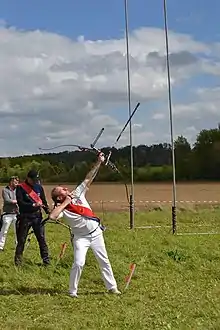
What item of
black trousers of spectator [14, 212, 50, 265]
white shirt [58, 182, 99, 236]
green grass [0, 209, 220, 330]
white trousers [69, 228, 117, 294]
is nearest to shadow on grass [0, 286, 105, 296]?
green grass [0, 209, 220, 330]

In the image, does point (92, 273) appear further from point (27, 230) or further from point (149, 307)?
point (149, 307)

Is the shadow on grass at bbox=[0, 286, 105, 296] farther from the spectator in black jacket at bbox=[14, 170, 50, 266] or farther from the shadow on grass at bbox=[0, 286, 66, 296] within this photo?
the spectator in black jacket at bbox=[14, 170, 50, 266]

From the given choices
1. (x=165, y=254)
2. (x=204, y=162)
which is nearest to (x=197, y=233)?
(x=165, y=254)

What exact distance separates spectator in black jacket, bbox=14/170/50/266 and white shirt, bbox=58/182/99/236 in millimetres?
2173

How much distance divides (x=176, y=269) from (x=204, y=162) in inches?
999

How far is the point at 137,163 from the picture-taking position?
67.6ft

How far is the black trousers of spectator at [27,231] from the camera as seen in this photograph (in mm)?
12742

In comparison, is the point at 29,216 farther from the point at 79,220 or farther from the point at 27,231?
the point at 79,220

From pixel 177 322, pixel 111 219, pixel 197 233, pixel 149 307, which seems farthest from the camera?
pixel 111 219

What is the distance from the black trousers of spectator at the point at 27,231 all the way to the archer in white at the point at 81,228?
2.31 m

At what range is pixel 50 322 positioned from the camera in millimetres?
9008

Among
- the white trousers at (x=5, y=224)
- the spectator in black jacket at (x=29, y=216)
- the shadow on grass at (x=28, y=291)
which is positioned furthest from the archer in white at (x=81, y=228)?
the white trousers at (x=5, y=224)

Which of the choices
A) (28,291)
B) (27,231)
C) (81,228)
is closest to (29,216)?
(27,231)

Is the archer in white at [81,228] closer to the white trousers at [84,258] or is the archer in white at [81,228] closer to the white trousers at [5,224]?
the white trousers at [84,258]
